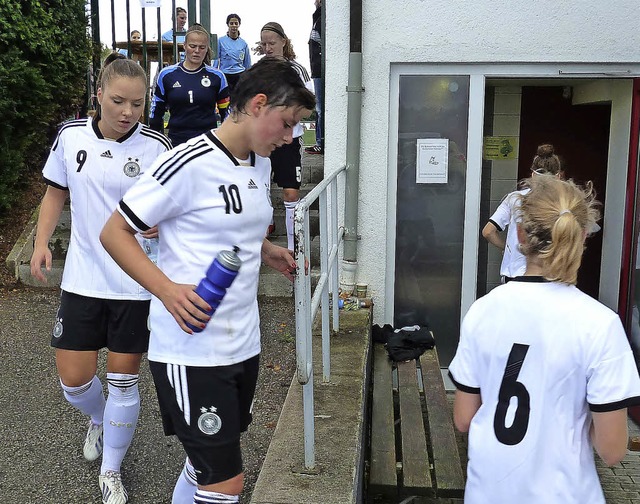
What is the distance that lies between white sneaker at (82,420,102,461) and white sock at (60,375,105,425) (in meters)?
0.04

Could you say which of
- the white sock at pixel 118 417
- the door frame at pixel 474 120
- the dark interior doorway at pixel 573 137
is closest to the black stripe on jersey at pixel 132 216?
the white sock at pixel 118 417

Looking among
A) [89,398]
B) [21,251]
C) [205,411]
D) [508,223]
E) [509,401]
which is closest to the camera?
[509,401]

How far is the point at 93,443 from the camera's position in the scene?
350 cm

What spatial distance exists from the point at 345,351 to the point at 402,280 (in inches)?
62.4

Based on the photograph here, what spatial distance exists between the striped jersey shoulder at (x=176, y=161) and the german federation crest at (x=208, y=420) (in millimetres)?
687

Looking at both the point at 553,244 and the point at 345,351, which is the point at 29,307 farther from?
the point at 553,244

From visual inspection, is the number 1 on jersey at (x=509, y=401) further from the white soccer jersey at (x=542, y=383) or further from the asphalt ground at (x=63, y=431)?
the asphalt ground at (x=63, y=431)

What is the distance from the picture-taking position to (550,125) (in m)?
7.83

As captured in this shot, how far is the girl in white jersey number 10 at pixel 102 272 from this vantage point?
3064mm

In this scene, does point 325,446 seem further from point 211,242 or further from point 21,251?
point 21,251

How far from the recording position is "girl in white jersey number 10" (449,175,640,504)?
192 cm

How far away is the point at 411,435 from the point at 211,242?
2168mm

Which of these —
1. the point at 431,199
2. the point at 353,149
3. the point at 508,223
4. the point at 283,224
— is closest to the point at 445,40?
the point at 353,149

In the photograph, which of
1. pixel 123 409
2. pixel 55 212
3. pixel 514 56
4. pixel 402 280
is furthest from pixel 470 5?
pixel 123 409
